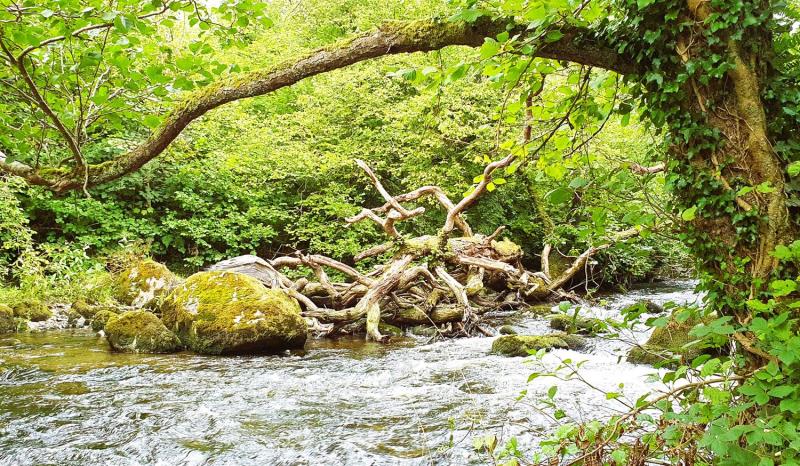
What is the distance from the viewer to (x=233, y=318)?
28.0 feet

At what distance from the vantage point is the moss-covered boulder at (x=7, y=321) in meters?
10.1

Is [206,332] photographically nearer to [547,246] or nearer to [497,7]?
[497,7]

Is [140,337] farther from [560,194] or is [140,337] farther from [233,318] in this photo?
[560,194]

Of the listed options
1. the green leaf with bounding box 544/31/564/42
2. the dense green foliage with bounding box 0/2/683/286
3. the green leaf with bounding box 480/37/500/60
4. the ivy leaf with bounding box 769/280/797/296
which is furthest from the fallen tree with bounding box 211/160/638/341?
the ivy leaf with bounding box 769/280/797/296

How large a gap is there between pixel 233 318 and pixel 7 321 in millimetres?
5287

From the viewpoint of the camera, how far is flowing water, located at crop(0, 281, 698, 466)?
14.8 ft

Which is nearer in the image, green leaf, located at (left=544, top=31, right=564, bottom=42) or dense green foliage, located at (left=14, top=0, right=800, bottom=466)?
dense green foliage, located at (left=14, top=0, right=800, bottom=466)

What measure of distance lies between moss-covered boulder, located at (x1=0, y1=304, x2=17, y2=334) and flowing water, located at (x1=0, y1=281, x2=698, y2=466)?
5.10ft

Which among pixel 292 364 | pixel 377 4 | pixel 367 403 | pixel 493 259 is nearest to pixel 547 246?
pixel 493 259

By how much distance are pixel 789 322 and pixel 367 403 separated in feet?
15.2

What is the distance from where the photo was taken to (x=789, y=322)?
2039 millimetres

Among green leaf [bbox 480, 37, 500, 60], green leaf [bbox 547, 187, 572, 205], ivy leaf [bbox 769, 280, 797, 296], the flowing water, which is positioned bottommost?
the flowing water

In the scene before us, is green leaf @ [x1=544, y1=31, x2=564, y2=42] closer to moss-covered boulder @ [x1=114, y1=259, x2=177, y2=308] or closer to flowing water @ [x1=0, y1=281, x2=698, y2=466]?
flowing water @ [x1=0, y1=281, x2=698, y2=466]

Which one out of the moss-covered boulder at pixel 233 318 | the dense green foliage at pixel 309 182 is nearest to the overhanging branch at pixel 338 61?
the moss-covered boulder at pixel 233 318
